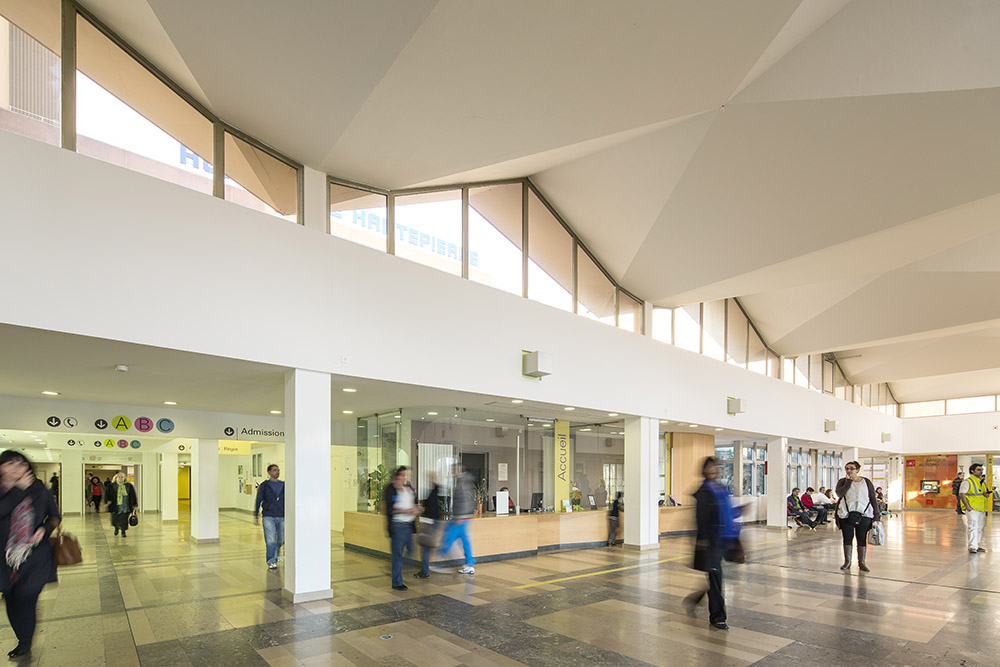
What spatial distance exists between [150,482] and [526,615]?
27555mm

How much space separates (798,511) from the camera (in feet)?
62.8

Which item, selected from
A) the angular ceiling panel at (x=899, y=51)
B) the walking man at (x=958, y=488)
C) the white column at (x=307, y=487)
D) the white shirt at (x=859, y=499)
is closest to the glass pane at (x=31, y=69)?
the white column at (x=307, y=487)

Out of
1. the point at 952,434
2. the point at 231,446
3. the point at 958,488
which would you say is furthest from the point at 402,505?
the point at 952,434

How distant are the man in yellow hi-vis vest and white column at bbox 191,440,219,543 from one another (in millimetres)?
16839

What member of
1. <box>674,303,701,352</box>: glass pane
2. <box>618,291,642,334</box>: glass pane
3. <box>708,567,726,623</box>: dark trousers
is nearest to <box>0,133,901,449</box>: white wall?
<box>618,291,642,334</box>: glass pane

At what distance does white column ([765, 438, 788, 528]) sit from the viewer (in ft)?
63.0

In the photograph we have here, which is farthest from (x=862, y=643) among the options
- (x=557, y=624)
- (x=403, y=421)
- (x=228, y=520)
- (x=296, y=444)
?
(x=228, y=520)

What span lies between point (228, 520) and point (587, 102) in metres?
20.0

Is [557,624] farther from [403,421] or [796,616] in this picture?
[403,421]

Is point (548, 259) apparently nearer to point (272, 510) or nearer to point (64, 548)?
point (272, 510)

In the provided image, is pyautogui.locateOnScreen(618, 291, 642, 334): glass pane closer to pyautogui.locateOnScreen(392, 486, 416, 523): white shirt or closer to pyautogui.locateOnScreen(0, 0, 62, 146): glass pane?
pyautogui.locateOnScreen(392, 486, 416, 523): white shirt

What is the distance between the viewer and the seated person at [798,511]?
18703 mm

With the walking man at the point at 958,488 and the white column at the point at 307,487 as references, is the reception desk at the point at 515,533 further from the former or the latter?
the walking man at the point at 958,488

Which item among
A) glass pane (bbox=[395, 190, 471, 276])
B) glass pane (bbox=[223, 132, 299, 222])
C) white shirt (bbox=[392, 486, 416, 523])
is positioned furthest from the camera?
glass pane (bbox=[395, 190, 471, 276])
